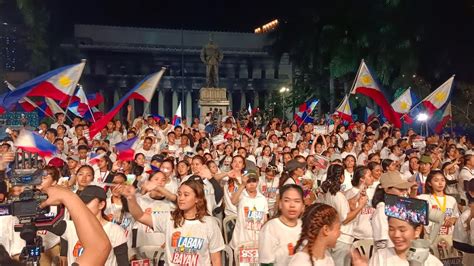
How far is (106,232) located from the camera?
5.34m

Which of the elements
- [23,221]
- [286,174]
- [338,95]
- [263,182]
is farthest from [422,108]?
[338,95]

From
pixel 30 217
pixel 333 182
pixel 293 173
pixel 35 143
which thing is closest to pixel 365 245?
pixel 333 182

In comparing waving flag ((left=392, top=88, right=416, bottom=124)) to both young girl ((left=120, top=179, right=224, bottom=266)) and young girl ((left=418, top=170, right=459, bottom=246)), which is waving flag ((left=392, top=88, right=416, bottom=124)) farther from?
young girl ((left=120, top=179, right=224, bottom=266))

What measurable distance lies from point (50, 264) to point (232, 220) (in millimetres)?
2627

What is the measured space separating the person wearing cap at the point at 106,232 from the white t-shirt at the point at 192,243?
426 millimetres

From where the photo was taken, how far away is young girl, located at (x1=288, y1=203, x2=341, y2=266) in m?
4.20

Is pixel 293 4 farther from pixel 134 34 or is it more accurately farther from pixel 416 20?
pixel 134 34

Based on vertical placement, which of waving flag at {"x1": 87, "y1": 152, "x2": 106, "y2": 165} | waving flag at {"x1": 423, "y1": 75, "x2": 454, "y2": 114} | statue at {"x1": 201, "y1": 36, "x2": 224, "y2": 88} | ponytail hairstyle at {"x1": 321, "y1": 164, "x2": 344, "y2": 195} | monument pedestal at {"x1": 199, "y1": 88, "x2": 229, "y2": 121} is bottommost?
ponytail hairstyle at {"x1": 321, "y1": 164, "x2": 344, "y2": 195}

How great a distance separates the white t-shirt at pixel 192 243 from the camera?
5.19m

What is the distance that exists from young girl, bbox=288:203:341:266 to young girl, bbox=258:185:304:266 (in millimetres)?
781

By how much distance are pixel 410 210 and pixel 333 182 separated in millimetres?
3310

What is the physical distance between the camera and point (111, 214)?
276 inches

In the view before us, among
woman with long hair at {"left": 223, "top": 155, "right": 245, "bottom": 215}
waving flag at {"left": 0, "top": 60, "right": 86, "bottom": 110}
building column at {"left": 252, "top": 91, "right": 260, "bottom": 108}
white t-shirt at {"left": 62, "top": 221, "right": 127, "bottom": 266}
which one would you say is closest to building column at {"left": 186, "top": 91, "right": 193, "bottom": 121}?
building column at {"left": 252, "top": 91, "right": 260, "bottom": 108}

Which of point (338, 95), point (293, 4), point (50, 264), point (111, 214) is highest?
point (293, 4)
